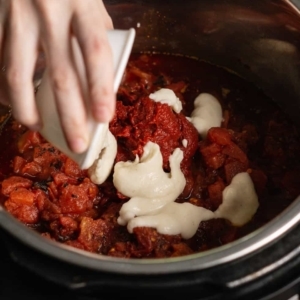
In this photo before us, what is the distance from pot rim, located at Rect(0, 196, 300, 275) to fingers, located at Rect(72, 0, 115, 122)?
280 millimetres

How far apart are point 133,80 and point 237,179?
2.12 feet

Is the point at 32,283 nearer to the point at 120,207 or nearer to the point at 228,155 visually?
the point at 120,207

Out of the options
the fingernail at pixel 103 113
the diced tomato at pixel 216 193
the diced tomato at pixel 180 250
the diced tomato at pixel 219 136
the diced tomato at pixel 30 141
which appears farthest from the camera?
the diced tomato at pixel 30 141

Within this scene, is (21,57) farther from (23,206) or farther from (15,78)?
(23,206)

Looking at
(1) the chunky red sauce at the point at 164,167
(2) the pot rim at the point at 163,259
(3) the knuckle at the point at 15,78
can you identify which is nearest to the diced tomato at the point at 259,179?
(1) the chunky red sauce at the point at 164,167

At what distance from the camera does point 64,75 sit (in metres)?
0.95

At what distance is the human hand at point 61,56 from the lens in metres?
0.93

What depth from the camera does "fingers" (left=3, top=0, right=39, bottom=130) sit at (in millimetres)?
982

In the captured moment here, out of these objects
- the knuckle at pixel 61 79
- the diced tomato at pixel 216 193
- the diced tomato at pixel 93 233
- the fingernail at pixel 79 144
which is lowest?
the diced tomato at pixel 93 233

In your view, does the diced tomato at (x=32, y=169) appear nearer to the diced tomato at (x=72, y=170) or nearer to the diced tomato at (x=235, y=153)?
the diced tomato at (x=72, y=170)

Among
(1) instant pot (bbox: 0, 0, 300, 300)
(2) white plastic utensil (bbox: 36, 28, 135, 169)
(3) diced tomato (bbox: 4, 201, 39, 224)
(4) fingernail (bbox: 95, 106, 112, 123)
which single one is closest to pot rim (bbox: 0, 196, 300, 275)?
(1) instant pot (bbox: 0, 0, 300, 300)

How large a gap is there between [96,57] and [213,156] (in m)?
0.70

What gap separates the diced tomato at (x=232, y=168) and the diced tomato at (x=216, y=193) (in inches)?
1.4

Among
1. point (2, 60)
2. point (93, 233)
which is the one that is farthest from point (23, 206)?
point (2, 60)
